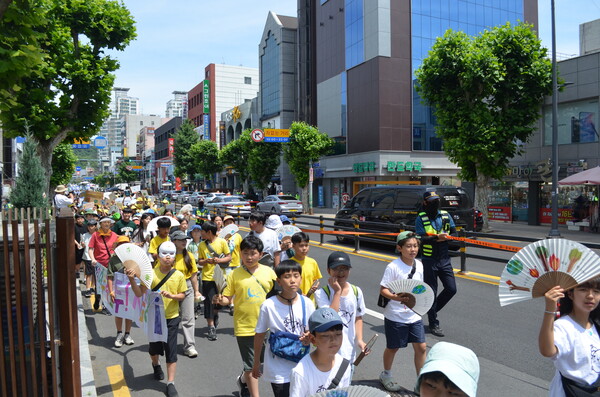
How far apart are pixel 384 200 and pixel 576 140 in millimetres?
12988

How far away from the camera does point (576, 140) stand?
884 inches

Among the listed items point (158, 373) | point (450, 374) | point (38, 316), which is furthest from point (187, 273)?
point (450, 374)

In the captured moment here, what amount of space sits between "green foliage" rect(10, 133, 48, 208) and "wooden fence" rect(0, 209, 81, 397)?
570 inches

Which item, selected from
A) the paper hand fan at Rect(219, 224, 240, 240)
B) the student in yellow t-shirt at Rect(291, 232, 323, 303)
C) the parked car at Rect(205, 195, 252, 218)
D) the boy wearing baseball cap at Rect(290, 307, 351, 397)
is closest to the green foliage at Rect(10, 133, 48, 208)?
the paper hand fan at Rect(219, 224, 240, 240)

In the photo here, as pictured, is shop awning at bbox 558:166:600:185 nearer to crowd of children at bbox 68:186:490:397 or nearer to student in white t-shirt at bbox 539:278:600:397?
crowd of children at bbox 68:186:490:397

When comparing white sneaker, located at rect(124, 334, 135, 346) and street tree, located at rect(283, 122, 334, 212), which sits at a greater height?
street tree, located at rect(283, 122, 334, 212)

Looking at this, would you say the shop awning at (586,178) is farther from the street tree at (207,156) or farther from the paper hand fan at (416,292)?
the street tree at (207,156)

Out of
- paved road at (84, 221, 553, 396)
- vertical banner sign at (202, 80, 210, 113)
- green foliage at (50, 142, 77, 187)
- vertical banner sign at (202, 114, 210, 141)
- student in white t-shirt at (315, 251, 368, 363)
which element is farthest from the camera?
vertical banner sign at (202, 80, 210, 113)

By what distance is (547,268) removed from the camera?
9.14 feet

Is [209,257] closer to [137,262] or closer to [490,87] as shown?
[137,262]

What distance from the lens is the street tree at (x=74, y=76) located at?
50.4 feet

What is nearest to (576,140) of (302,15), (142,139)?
(302,15)

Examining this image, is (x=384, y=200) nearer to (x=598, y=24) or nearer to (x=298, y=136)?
(x=298, y=136)

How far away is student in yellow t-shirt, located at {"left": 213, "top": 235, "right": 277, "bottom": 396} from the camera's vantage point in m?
4.37
